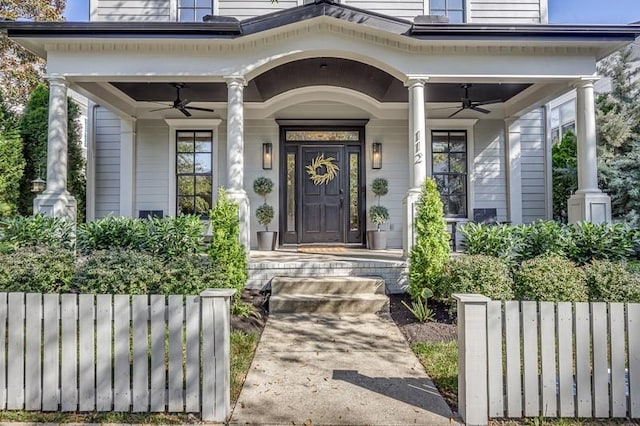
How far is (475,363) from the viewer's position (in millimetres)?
2475

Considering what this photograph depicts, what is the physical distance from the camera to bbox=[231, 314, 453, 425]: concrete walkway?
8.43 feet

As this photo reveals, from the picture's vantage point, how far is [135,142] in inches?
319

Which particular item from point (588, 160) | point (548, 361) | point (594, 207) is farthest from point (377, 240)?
point (548, 361)

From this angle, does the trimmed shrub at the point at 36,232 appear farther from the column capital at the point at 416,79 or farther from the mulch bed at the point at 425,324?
the column capital at the point at 416,79

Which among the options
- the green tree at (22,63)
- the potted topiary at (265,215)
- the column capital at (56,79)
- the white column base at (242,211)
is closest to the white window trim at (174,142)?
the potted topiary at (265,215)

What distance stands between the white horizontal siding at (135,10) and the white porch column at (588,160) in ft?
24.8

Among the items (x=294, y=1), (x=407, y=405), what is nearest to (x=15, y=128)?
(x=294, y=1)

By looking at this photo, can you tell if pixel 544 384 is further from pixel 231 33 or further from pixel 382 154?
pixel 382 154

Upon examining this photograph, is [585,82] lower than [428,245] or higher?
higher

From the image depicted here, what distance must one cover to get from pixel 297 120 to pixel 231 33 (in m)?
2.80

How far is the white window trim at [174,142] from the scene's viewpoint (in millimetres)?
8125

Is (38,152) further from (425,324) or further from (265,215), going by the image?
(425,324)

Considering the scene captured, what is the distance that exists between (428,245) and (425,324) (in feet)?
3.46

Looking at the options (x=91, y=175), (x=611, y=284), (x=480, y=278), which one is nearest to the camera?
(x=611, y=284)
